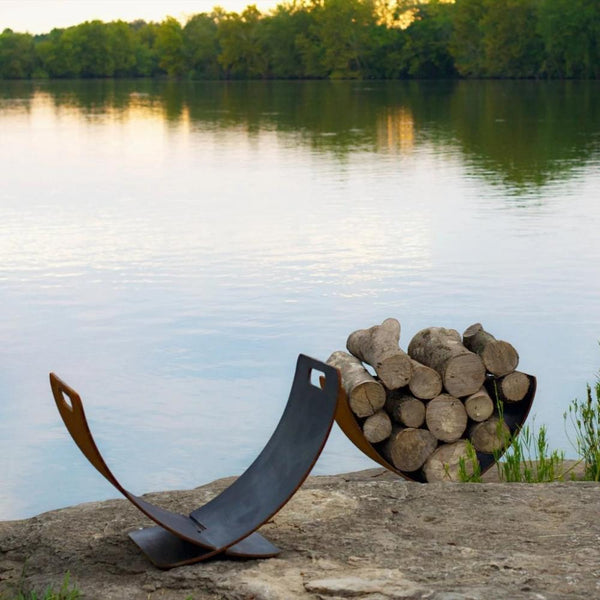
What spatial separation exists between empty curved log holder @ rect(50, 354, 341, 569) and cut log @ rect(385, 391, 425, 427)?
1795 mm

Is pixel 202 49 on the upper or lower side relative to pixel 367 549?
upper

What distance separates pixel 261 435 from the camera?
7.67 m

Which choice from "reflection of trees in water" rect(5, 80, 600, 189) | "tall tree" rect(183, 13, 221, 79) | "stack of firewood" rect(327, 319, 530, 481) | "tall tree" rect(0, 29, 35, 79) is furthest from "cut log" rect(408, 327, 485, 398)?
"tall tree" rect(0, 29, 35, 79)

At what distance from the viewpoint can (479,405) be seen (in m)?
6.43

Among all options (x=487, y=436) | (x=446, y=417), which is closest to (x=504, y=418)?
(x=487, y=436)

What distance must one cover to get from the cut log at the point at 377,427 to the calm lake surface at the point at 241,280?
82cm

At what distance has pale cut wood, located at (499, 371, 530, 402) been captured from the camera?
648 cm

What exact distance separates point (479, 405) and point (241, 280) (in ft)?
20.7

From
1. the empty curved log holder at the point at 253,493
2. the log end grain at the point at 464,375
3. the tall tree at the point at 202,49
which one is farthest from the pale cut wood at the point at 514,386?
the tall tree at the point at 202,49

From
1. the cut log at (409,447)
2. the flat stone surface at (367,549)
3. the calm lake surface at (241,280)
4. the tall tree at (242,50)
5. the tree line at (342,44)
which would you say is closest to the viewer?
the flat stone surface at (367,549)

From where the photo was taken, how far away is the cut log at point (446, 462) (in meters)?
6.43

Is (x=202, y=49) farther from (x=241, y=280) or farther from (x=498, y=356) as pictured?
(x=498, y=356)

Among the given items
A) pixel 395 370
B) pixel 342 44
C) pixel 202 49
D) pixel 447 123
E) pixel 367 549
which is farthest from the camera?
pixel 202 49

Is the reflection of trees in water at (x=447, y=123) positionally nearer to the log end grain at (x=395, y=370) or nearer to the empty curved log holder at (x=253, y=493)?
the log end grain at (x=395, y=370)
